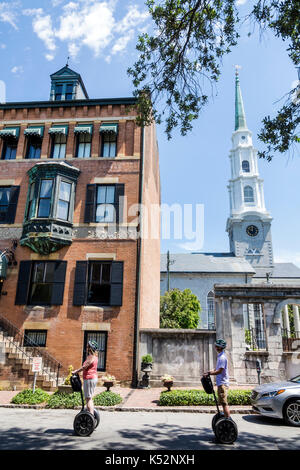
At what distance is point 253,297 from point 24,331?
10321 mm

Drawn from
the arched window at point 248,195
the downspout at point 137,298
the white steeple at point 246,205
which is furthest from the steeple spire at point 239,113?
the downspout at point 137,298

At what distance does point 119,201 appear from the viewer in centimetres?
1578

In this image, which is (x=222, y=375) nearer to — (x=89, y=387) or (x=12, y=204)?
(x=89, y=387)

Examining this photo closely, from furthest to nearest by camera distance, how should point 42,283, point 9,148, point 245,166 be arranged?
point 245,166 → point 9,148 → point 42,283

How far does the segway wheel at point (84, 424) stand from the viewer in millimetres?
6090

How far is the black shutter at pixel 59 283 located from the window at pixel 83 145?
6.01 meters

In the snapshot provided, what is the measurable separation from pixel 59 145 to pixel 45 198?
375cm

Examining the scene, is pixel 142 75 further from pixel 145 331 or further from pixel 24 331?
pixel 24 331

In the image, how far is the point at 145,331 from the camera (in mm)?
13875

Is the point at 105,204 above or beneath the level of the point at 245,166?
beneath

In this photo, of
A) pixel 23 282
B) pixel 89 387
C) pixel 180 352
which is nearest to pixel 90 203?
pixel 23 282

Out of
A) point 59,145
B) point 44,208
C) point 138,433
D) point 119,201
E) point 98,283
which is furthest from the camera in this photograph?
point 59,145

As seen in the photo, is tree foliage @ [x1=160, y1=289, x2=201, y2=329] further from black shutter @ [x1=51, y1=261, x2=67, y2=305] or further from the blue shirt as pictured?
the blue shirt

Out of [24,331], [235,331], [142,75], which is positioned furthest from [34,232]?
[235,331]
